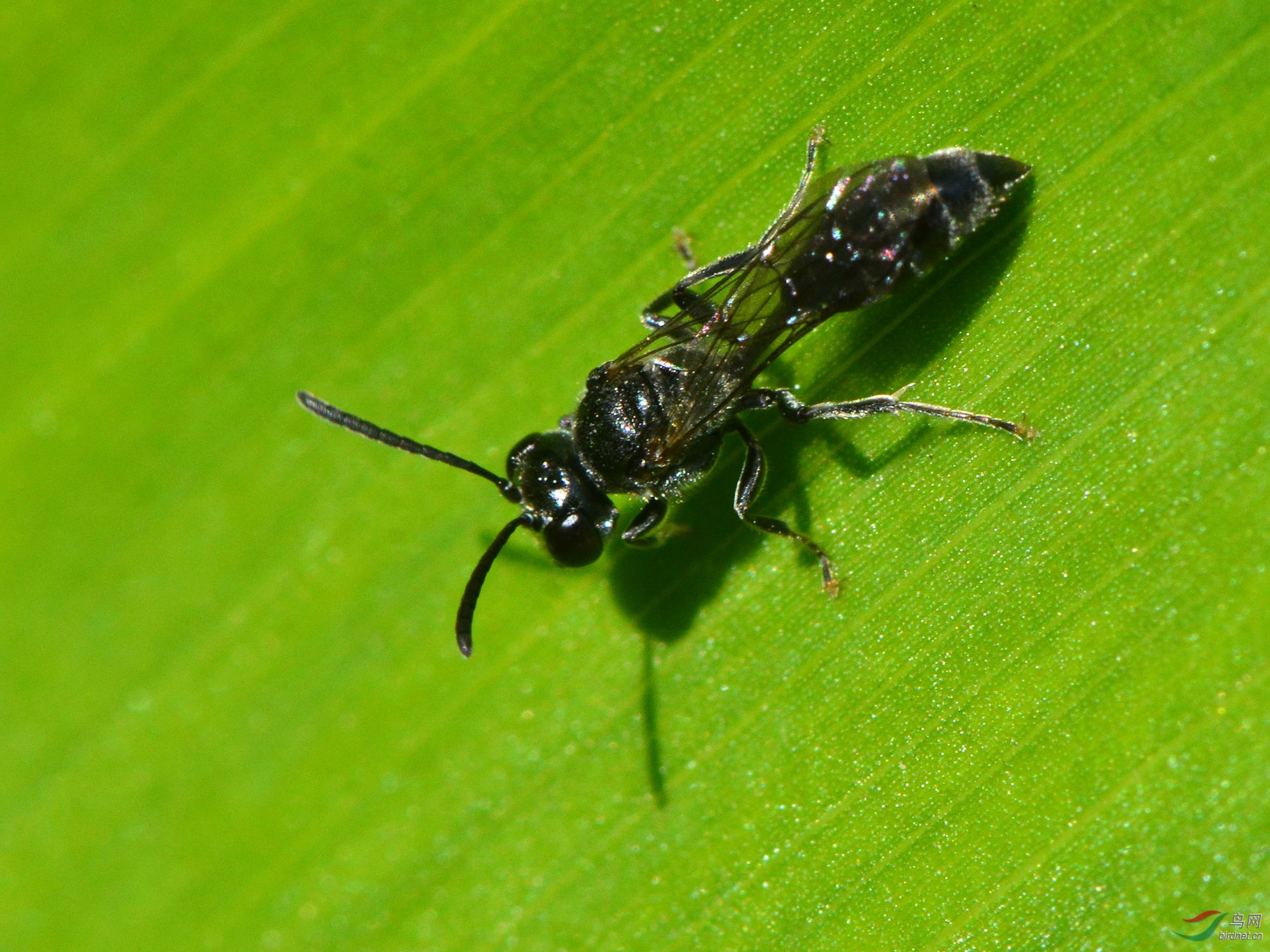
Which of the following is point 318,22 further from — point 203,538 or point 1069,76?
point 1069,76

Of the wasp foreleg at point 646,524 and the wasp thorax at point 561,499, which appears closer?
the wasp thorax at point 561,499

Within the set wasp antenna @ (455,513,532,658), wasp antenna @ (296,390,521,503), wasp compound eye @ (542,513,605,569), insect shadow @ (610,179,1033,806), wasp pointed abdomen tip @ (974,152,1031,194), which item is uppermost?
wasp antenna @ (296,390,521,503)

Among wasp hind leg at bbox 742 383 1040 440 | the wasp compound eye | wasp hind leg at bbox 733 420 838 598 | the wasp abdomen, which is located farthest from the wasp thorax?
the wasp abdomen

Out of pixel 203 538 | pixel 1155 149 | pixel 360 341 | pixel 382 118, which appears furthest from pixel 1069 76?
pixel 203 538

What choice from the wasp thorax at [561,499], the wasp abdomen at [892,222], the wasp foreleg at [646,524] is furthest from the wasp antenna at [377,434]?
the wasp abdomen at [892,222]

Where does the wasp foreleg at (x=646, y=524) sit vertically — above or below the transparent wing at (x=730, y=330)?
below

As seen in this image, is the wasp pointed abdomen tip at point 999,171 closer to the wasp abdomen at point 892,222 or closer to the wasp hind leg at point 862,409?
the wasp abdomen at point 892,222

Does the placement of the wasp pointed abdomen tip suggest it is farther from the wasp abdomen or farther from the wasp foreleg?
the wasp foreleg

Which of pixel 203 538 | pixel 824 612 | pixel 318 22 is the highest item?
pixel 318 22
